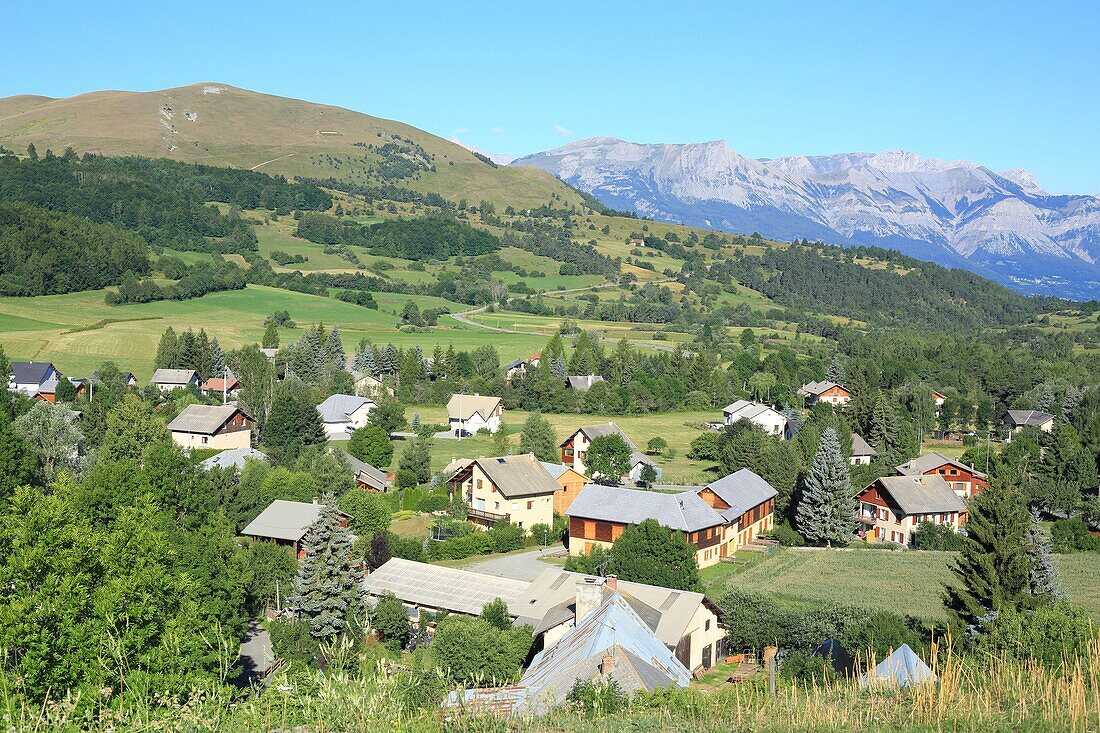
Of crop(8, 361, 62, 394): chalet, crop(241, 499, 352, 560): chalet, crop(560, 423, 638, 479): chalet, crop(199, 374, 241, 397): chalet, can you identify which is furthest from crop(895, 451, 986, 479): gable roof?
crop(8, 361, 62, 394): chalet

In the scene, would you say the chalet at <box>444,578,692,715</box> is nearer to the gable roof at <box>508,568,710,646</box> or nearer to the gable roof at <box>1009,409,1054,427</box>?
the gable roof at <box>508,568,710,646</box>

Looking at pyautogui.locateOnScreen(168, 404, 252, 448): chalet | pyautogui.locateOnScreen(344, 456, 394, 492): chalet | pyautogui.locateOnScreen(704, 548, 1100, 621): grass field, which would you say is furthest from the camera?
pyautogui.locateOnScreen(168, 404, 252, 448): chalet

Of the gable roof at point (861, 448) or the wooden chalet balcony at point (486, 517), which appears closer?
the wooden chalet balcony at point (486, 517)

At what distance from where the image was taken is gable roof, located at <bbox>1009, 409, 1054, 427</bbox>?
74.9 meters

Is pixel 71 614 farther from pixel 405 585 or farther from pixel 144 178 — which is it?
pixel 144 178

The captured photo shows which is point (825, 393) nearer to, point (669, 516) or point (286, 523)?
point (669, 516)

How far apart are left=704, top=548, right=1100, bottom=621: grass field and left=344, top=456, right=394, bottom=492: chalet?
17975mm

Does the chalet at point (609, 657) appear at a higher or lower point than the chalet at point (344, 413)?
higher

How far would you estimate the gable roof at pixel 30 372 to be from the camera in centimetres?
6962

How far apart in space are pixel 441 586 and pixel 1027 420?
195 feet

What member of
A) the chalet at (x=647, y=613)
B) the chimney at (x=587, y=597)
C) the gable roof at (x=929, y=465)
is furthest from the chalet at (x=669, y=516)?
the gable roof at (x=929, y=465)

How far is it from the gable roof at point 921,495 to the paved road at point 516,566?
17.1 m

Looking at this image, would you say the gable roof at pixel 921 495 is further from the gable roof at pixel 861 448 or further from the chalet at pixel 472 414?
the chalet at pixel 472 414

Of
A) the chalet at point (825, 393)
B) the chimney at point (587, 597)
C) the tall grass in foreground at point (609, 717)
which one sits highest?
the tall grass in foreground at point (609, 717)
